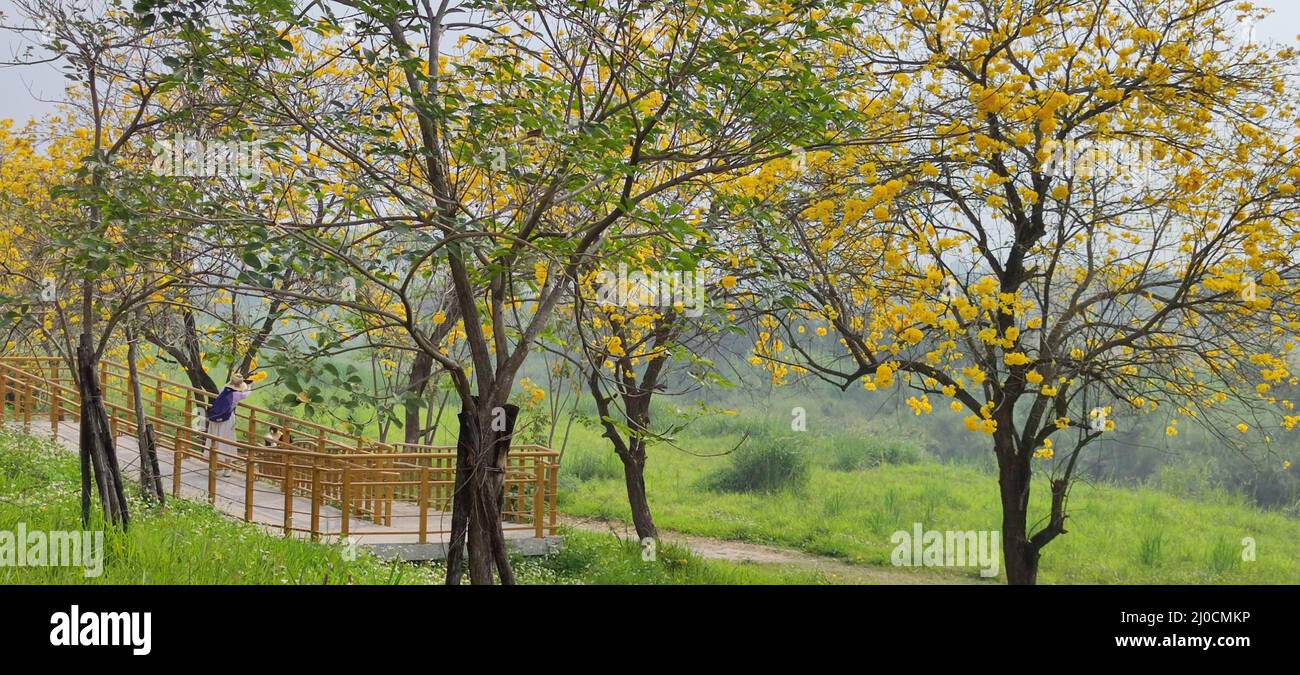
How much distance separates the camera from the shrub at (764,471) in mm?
20219

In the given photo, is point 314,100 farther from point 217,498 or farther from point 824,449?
point 824,449

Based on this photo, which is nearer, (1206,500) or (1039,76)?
(1039,76)

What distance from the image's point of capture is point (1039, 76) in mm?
7836

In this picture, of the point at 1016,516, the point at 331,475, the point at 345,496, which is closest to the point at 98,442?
the point at 345,496

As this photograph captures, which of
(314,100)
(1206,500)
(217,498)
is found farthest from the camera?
(1206,500)

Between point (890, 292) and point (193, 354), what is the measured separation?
8.43m

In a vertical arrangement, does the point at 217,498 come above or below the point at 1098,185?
below

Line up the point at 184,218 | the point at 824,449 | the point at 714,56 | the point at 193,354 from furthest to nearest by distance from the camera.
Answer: the point at 824,449 < the point at 193,354 < the point at 714,56 < the point at 184,218

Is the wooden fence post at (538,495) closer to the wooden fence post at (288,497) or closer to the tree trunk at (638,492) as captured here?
the tree trunk at (638,492)

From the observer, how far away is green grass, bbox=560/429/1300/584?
645 inches

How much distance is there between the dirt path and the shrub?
4055mm

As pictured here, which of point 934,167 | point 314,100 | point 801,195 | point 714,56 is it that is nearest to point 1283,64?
point 934,167

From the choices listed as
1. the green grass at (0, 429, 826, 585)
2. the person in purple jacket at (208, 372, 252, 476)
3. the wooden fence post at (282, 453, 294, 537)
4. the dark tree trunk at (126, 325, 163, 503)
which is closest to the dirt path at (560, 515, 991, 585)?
the green grass at (0, 429, 826, 585)

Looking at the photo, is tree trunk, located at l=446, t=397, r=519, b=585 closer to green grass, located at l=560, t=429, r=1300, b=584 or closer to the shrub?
green grass, located at l=560, t=429, r=1300, b=584
